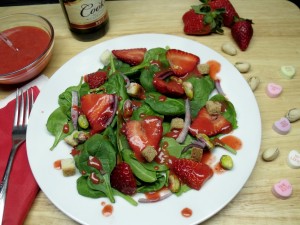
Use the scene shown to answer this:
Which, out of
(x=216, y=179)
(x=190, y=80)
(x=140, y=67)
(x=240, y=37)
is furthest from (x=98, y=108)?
(x=240, y=37)

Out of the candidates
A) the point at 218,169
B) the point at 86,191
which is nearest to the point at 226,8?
the point at 218,169

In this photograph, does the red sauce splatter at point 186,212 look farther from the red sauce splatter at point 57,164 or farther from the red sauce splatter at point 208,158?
the red sauce splatter at point 57,164

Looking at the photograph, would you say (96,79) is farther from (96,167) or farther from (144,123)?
(96,167)

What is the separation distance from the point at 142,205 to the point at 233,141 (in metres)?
0.38

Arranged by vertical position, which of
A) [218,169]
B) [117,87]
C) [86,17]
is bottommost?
[218,169]

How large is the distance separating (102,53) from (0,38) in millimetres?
482

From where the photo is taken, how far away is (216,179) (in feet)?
3.47

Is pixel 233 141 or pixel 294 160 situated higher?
pixel 233 141

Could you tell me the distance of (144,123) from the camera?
1.16m

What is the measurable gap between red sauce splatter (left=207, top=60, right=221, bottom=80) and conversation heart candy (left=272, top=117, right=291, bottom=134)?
0.29 meters

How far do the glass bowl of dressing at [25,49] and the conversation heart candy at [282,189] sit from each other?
1047mm

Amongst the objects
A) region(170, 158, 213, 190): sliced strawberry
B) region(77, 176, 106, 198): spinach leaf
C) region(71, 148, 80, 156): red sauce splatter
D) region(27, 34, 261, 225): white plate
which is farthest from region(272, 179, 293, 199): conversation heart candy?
region(71, 148, 80, 156): red sauce splatter

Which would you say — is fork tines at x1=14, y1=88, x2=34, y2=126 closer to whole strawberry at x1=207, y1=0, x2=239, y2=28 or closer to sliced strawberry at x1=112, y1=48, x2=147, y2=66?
sliced strawberry at x1=112, y1=48, x2=147, y2=66

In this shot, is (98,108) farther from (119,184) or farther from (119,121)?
(119,184)
